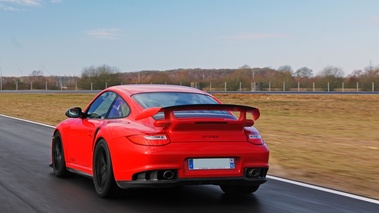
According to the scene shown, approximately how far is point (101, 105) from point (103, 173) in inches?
46.4

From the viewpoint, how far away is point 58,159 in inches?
336

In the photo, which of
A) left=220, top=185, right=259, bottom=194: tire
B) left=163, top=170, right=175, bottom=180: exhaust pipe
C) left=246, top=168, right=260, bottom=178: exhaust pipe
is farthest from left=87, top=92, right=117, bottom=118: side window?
left=246, top=168, right=260, bottom=178: exhaust pipe

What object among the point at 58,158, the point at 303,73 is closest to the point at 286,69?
the point at 303,73

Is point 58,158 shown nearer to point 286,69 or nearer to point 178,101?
point 178,101

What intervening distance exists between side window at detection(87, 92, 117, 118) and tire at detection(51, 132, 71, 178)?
91 cm

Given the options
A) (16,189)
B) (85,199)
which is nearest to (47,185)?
(16,189)

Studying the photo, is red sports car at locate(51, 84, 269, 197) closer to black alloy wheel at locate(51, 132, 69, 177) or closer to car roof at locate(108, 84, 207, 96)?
car roof at locate(108, 84, 207, 96)

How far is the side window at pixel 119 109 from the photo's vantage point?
680 centimetres

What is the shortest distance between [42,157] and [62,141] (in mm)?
2600

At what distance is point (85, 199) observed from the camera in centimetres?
668

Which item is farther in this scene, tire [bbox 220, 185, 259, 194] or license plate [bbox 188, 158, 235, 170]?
tire [bbox 220, 185, 259, 194]

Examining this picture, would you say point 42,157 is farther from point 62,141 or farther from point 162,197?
point 162,197

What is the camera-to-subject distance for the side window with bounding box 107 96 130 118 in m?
6.80

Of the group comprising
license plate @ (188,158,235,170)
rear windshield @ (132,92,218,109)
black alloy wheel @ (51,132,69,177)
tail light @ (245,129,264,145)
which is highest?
rear windshield @ (132,92,218,109)
